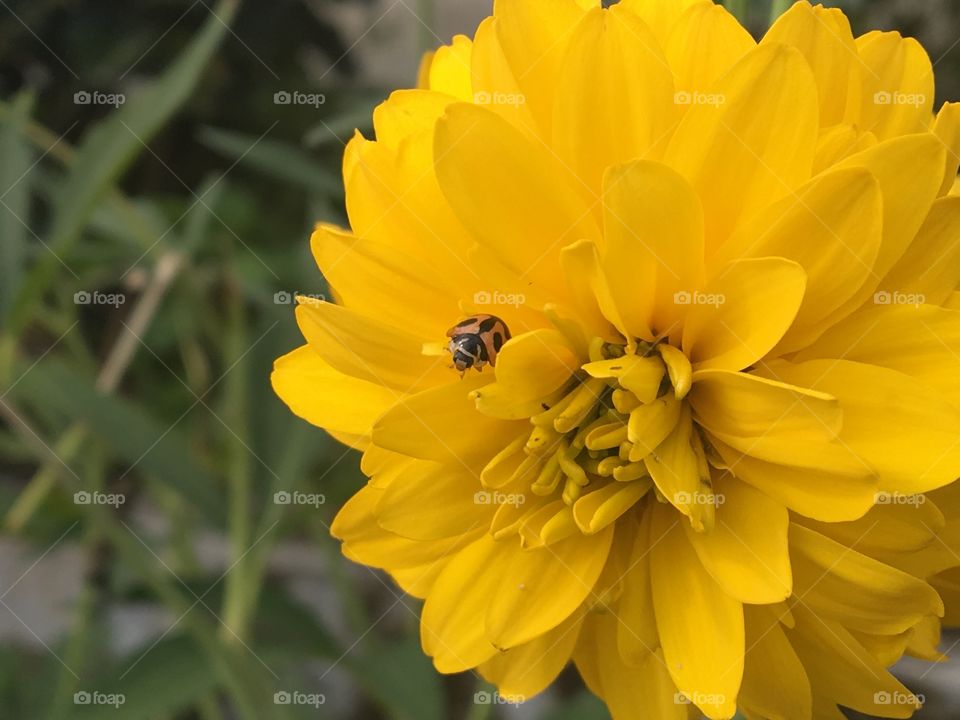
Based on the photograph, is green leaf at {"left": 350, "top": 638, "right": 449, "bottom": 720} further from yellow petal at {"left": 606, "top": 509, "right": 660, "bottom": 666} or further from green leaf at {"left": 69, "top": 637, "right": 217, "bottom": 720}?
yellow petal at {"left": 606, "top": 509, "right": 660, "bottom": 666}

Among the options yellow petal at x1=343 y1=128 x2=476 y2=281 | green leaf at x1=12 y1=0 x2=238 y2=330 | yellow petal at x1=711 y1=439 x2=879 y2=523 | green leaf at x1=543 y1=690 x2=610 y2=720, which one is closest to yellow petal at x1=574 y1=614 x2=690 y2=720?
yellow petal at x1=711 y1=439 x2=879 y2=523

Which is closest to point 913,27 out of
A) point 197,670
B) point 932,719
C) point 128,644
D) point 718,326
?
point 932,719

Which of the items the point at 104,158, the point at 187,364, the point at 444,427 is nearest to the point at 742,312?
the point at 444,427

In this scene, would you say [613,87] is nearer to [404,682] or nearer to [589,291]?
[589,291]

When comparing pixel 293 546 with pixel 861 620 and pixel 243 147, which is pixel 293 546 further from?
pixel 861 620

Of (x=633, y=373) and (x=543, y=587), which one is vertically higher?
(x=633, y=373)

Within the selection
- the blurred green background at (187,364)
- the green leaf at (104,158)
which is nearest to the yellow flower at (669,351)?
the blurred green background at (187,364)
